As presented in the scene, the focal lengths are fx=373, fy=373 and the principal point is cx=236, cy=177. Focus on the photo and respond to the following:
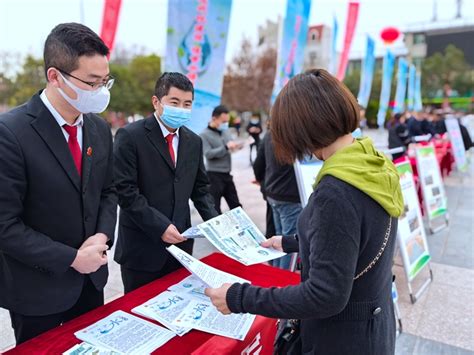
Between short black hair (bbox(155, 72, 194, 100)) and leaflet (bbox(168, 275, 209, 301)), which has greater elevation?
short black hair (bbox(155, 72, 194, 100))

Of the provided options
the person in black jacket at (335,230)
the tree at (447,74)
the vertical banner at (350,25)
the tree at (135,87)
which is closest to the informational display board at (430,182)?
the person in black jacket at (335,230)

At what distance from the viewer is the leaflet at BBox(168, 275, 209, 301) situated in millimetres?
1527

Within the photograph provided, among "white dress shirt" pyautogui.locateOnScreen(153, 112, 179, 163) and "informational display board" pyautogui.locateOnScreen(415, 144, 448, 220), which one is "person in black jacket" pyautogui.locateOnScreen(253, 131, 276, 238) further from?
"informational display board" pyautogui.locateOnScreen(415, 144, 448, 220)

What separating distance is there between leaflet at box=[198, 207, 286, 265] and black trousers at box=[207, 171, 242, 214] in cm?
279

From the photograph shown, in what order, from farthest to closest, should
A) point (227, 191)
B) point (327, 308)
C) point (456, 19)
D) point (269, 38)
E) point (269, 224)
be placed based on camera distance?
point (456, 19), point (269, 38), point (227, 191), point (269, 224), point (327, 308)

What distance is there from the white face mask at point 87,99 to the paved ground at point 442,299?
1822mm

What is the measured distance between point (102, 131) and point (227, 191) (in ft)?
10.4

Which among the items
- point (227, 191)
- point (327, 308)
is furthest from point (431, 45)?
point (327, 308)

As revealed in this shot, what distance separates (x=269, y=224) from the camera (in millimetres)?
4039

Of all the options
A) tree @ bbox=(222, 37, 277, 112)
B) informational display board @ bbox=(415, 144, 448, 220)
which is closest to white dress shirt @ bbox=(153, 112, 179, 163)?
informational display board @ bbox=(415, 144, 448, 220)

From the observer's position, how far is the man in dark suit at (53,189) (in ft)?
3.96

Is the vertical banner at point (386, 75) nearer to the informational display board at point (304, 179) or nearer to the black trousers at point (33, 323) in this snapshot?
the informational display board at point (304, 179)

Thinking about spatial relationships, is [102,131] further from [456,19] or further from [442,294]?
[456,19]

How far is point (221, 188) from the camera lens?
456 centimetres
